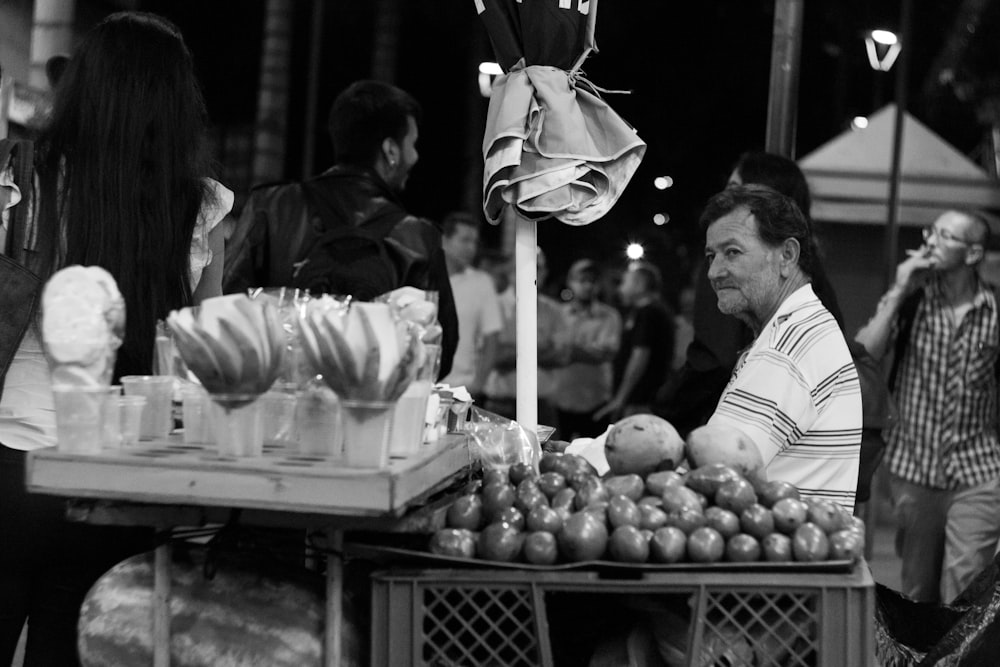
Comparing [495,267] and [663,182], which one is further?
[663,182]

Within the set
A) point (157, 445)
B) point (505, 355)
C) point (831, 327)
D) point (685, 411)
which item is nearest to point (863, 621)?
point (831, 327)

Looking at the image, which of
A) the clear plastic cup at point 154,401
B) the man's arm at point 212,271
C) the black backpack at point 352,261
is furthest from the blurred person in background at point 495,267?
the clear plastic cup at point 154,401

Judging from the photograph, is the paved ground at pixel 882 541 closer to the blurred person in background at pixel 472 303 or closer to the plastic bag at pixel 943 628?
the blurred person in background at pixel 472 303

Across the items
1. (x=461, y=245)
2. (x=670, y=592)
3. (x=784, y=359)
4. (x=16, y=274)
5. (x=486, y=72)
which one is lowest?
(x=670, y=592)

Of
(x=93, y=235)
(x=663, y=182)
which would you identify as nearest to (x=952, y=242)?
(x=93, y=235)

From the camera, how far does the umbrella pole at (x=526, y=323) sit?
12.2 feet

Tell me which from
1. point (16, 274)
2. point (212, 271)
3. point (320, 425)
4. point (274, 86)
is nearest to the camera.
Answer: point (320, 425)

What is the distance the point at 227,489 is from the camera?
2473mm

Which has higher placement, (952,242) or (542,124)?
(542,124)

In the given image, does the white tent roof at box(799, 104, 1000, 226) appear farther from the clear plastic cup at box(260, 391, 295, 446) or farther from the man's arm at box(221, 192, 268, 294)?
the clear plastic cup at box(260, 391, 295, 446)

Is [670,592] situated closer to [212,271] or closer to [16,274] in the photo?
[212,271]

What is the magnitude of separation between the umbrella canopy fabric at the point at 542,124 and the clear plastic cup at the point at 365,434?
1.32 m

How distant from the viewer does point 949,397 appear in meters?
6.67

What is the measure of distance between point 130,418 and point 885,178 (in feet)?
35.7
